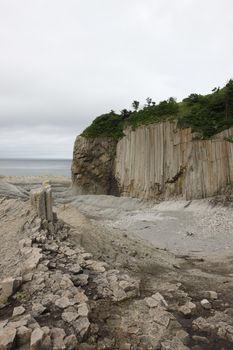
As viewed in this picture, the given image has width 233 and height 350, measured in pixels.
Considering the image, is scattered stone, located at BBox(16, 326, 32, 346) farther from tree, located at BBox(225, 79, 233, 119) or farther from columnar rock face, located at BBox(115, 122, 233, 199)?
tree, located at BBox(225, 79, 233, 119)

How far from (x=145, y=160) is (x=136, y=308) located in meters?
25.0

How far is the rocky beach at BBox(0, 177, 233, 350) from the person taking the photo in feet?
24.1

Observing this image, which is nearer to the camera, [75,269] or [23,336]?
[23,336]

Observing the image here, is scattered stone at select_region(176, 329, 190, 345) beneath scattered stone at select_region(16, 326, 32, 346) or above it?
beneath

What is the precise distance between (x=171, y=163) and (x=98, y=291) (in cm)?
2291

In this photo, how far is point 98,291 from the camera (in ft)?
30.2

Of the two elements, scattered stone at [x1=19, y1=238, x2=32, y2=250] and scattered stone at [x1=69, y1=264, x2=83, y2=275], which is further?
scattered stone at [x1=19, y1=238, x2=32, y2=250]

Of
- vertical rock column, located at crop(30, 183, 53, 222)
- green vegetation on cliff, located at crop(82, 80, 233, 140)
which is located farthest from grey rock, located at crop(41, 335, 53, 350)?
green vegetation on cliff, located at crop(82, 80, 233, 140)

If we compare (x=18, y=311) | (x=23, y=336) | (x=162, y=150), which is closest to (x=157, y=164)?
(x=162, y=150)

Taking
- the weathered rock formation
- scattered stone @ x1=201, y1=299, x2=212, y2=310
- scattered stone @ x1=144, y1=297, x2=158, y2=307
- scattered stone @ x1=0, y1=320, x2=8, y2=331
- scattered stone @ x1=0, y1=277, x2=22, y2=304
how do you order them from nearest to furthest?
scattered stone @ x1=0, y1=320, x2=8, y2=331 < scattered stone @ x1=0, y1=277, x2=22, y2=304 < scattered stone @ x1=144, y1=297, x2=158, y2=307 < scattered stone @ x1=201, y1=299, x2=212, y2=310 < the weathered rock formation

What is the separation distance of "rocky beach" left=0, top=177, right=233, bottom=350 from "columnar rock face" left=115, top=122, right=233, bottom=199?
12.9 meters

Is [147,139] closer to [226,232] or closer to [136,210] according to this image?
[136,210]

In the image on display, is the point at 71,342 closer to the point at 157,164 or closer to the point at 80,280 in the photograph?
→ the point at 80,280

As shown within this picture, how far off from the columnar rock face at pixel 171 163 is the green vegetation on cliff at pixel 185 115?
0.99 meters
